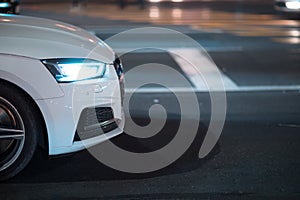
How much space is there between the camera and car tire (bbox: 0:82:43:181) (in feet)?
17.6

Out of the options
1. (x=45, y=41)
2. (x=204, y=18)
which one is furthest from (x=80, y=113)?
(x=204, y=18)

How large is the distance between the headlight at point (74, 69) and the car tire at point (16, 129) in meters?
0.32

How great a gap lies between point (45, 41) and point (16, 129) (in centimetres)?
78

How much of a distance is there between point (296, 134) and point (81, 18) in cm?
1179

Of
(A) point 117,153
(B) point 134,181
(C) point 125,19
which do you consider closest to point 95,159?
(A) point 117,153

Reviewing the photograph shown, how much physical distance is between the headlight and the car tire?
32 centimetres

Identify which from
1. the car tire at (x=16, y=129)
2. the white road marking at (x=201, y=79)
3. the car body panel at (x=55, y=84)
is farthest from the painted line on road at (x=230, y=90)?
the car tire at (x=16, y=129)

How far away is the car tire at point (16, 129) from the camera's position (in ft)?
17.6

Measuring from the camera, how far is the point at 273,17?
1875 cm

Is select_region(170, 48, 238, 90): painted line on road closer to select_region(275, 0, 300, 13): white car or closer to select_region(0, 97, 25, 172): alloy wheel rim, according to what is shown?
select_region(0, 97, 25, 172): alloy wheel rim

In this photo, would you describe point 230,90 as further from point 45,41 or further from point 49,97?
point 49,97

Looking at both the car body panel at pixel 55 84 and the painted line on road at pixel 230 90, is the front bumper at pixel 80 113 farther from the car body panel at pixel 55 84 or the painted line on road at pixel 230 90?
the painted line on road at pixel 230 90

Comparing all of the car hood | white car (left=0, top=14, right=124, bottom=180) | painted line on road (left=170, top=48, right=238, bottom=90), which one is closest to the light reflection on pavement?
painted line on road (left=170, top=48, right=238, bottom=90)

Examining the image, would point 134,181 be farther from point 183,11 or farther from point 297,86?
point 183,11
